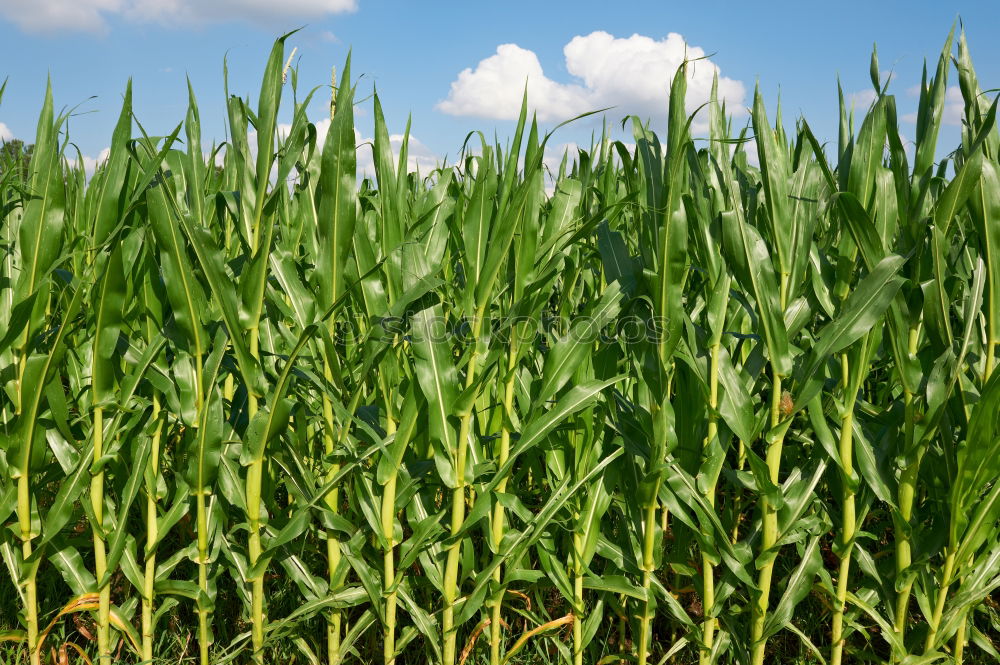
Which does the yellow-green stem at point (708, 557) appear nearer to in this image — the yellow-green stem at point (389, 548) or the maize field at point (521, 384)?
the maize field at point (521, 384)

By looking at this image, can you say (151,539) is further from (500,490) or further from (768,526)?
(768,526)

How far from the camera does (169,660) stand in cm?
222

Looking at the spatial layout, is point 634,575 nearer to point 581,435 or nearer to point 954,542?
point 581,435

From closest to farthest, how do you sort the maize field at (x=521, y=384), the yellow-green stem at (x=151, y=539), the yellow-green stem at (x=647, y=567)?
the maize field at (x=521, y=384) → the yellow-green stem at (x=647, y=567) → the yellow-green stem at (x=151, y=539)

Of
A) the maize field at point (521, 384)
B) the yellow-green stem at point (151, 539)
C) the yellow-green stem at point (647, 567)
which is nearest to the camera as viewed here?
the maize field at point (521, 384)

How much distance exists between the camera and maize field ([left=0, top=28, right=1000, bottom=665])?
69.9 inches

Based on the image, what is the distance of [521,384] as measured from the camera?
208 centimetres

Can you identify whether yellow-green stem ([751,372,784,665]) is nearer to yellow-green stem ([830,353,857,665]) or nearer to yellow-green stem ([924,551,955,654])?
yellow-green stem ([830,353,857,665])

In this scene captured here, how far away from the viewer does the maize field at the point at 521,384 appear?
5.82ft

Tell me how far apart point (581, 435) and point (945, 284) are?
1059 mm

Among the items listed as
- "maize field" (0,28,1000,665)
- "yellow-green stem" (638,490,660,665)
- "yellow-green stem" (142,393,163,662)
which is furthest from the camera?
"yellow-green stem" (142,393,163,662)

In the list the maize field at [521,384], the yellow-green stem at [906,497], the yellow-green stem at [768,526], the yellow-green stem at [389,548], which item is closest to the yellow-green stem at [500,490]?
the maize field at [521,384]

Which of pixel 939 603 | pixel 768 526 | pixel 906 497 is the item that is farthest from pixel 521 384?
pixel 939 603

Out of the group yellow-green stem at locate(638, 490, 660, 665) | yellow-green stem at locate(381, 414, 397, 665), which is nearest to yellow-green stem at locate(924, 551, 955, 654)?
yellow-green stem at locate(638, 490, 660, 665)
